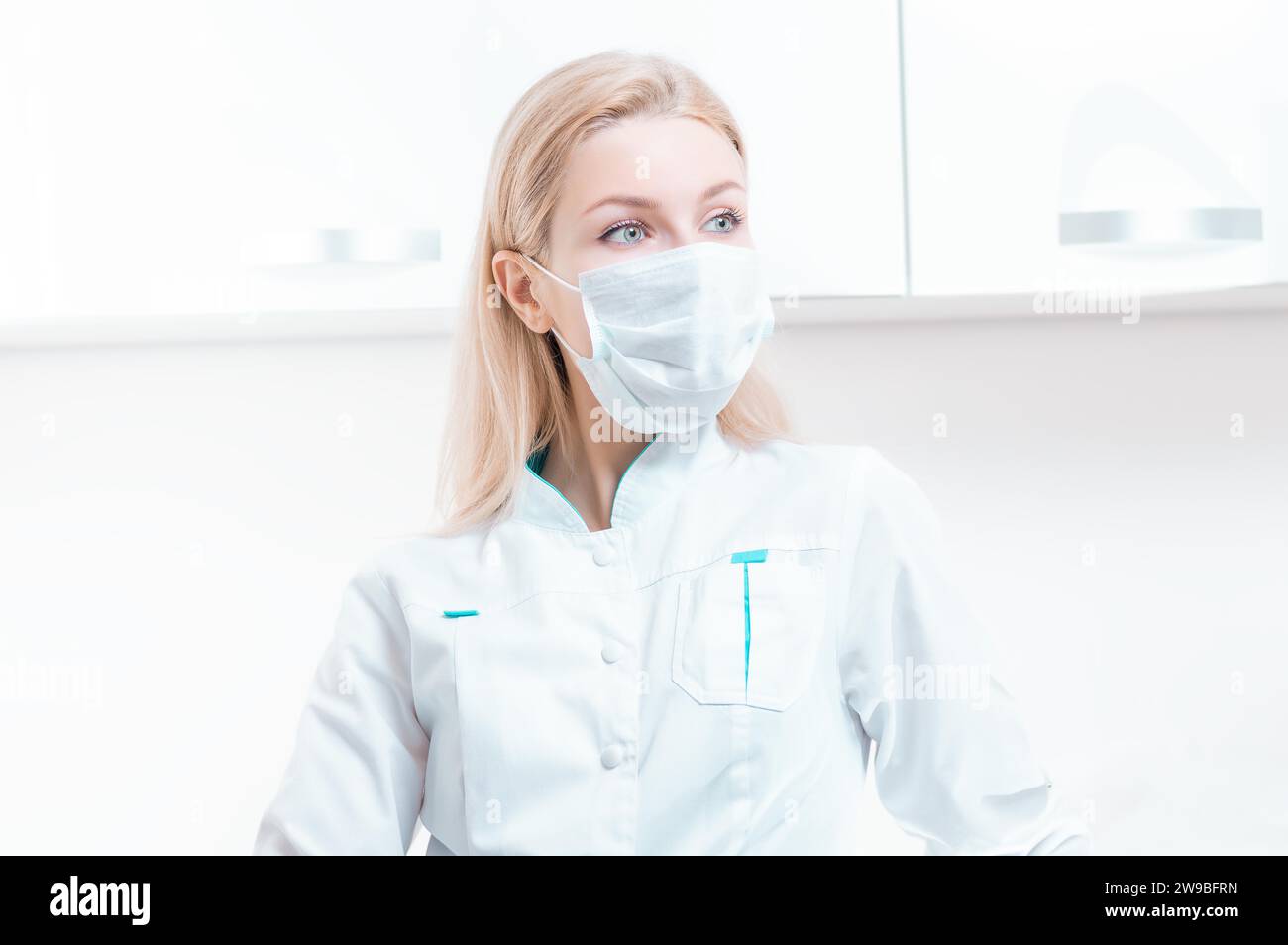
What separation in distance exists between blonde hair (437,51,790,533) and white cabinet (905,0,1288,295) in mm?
255

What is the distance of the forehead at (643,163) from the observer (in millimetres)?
897

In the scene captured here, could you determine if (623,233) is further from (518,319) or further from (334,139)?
(334,139)

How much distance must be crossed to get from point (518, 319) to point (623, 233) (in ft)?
0.53

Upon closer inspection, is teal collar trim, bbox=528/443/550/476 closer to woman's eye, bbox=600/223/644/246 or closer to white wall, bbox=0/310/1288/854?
woman's eye, bbox=600/223/644/246

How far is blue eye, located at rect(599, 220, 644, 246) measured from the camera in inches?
35.8

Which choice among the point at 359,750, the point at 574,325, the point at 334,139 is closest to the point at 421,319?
the point at 334,139

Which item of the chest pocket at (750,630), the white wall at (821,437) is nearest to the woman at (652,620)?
the chest pocket at (750,630)

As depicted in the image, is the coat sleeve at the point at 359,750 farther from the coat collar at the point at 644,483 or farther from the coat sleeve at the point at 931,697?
the coat sleeve at the point at 931,697

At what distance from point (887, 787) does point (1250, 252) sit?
2.00ft

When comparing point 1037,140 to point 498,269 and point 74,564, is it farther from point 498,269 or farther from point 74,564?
point 74,564

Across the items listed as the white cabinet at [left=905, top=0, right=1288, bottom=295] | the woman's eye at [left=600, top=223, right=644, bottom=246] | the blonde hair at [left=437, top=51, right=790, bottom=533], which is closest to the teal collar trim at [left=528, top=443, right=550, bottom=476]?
the blonde hair at [left=437, top=51, right=790, bottom=533]
